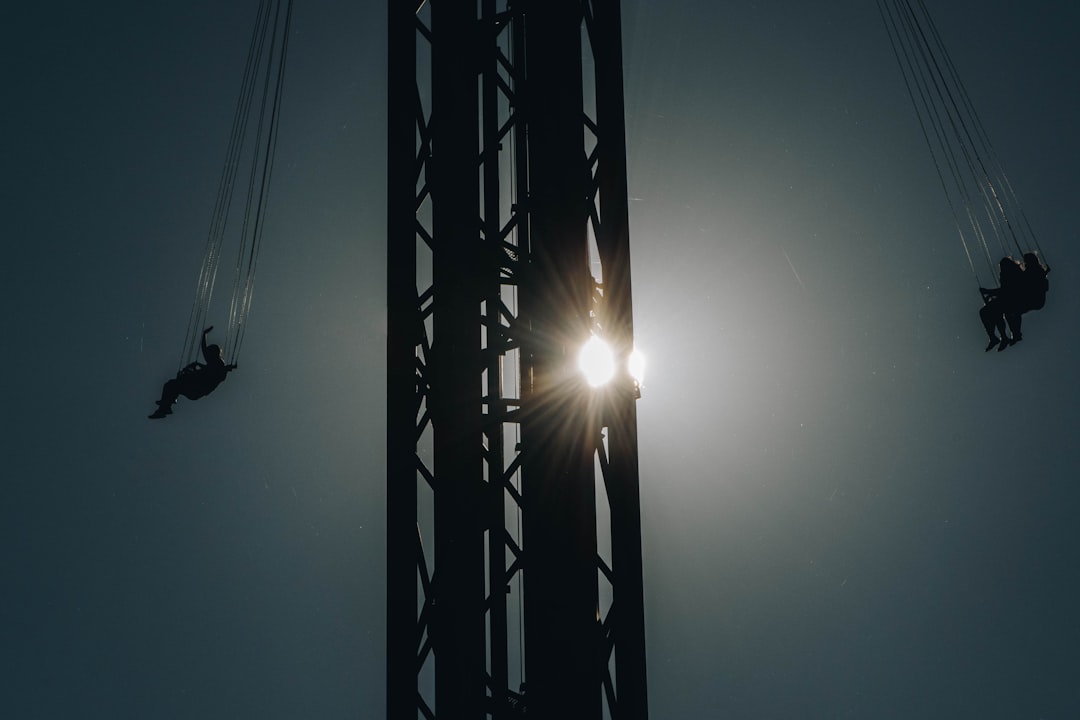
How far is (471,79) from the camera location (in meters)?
3.70

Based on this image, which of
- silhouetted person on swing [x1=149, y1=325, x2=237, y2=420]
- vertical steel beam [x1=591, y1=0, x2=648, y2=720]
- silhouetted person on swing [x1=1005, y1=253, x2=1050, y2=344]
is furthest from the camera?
silhouetted person on swing [x1=149, y1=325, x2=237, y2=420]

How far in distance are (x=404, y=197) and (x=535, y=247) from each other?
2.67 feet

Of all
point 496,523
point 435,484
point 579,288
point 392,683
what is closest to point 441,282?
point 579,288

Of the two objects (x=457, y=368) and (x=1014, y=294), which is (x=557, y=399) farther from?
(x=1014, y=294)

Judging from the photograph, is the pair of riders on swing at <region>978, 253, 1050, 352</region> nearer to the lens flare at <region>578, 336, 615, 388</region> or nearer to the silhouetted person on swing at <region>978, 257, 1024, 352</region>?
the silhouetted person on swing at <region>978, 257, 1024, 352</region>

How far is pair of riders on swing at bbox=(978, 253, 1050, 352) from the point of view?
6.39 meters

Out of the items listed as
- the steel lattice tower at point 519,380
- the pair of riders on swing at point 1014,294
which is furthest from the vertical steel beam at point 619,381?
the pair of riders on swing at point 1014,294

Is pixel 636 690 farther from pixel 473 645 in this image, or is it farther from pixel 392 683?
pixel 392 683

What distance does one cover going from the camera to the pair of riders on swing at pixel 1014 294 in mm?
6387

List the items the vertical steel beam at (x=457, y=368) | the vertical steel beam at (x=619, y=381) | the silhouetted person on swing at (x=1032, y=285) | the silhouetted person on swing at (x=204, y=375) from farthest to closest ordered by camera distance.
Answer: the silhouetted person on swing at (x=204, y=375) < the silhouetted person on swing at (x=1032, y=285) < the vertical steel beam at (x=619, y=381) < the vertical steel beam at (x=457, y=368)

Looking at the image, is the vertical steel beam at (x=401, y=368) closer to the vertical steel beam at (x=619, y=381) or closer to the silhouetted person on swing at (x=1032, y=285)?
the vertical steel beam at (x=619, y=381)

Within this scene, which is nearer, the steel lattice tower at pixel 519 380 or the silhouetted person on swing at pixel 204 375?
the steel lattice tower at pixel 519 380

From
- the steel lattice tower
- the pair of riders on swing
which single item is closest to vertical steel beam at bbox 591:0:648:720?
the steel lattice tower

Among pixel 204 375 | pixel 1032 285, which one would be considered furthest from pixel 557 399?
pixel 1032 285
